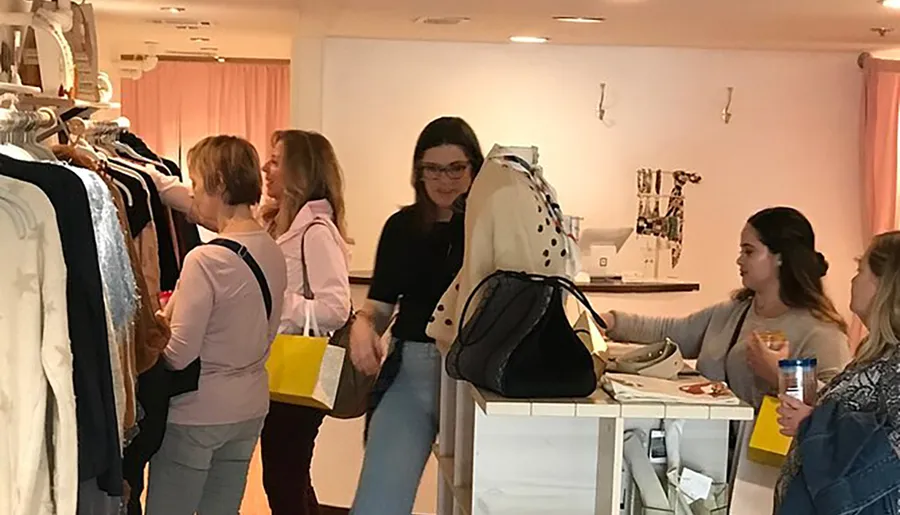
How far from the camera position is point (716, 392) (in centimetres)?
199

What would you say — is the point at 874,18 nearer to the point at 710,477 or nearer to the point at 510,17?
the point at 510,17

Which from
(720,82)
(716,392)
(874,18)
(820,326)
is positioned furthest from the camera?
(720,82)

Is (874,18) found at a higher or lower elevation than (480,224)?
higher

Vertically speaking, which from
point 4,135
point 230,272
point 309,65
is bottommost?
point 230,272

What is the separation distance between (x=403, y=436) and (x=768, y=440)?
83cm

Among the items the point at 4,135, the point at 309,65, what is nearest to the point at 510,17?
the point at 309,65

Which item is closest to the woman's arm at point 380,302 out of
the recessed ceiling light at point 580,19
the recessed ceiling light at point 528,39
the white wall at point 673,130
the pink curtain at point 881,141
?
the recessed ceiling light at point 580,19

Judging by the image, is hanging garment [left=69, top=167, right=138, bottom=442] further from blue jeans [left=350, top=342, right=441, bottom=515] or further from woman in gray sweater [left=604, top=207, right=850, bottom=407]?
woman in gray sweater [left=604, top=207, right=850, bottom=407]

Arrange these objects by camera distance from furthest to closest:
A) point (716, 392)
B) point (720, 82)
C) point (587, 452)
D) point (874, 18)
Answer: point (720, 82) → point (874, 18) → point (587, 452) → point (716, 392)

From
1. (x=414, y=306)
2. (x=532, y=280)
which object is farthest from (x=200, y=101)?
(x=532, y=280)

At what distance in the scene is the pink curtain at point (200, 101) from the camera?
812 centimetres

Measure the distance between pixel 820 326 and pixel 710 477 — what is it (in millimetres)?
506

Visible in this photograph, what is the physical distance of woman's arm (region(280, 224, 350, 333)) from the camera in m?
3.00

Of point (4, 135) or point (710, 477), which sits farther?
point (710, 477)
